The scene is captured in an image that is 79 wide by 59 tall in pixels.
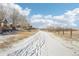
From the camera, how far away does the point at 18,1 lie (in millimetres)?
2510

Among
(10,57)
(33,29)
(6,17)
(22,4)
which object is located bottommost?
(10,57)

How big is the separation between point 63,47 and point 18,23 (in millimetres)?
716

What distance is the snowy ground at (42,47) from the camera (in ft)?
8.09

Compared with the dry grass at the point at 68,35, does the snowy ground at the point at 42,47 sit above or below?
below

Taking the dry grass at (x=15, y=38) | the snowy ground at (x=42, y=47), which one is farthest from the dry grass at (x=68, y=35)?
the dry grass at (x=15, y=38)

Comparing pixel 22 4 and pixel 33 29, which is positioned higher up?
pixel 22 4

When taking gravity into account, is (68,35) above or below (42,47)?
above

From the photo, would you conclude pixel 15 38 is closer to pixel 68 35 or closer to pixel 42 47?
pixel 42 47

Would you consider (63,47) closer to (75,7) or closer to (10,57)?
(75,7)

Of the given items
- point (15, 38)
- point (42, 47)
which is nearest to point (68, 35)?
point (42, 47)

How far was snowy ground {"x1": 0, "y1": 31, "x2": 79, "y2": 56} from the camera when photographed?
8.09ft

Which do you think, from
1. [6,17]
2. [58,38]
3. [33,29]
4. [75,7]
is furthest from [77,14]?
[6,17]

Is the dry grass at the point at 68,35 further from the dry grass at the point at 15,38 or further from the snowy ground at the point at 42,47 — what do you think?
the dry grass at the point at 15,38

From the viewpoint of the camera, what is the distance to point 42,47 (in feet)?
8.20
